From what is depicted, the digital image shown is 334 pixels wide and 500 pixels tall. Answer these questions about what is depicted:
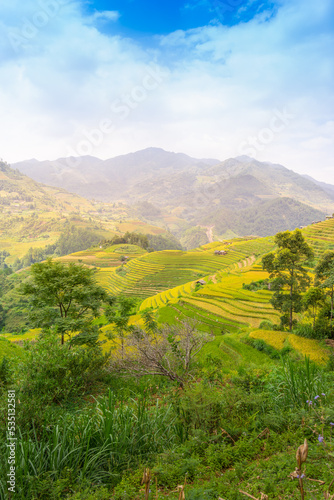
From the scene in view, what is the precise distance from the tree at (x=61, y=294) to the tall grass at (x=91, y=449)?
6.96m

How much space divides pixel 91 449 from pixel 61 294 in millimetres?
8875

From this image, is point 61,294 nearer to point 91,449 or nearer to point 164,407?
point 164,407

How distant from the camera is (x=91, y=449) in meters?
2.86

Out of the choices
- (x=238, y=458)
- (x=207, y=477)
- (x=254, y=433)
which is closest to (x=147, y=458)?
(x=207, y=477)

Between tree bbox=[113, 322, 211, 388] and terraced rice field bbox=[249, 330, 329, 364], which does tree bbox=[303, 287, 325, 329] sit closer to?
terraced rice field bbox=[249, 330, 329, 364]

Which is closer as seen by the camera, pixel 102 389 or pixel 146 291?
pixel 102 389

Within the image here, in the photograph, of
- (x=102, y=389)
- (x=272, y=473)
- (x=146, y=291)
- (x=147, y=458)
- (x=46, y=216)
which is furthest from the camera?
(x=46, y=216)

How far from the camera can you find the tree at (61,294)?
10.3 metres

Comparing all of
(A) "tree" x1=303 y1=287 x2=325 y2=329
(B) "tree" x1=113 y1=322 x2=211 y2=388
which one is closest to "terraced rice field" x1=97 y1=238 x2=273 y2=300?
(A) "tree" x1=303 y1=287 x2=325 y2=329

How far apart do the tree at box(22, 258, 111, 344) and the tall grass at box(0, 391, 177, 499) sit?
22.8 ft

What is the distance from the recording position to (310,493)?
6.29ft

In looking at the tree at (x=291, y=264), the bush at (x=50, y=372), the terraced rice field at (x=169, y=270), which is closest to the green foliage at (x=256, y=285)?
the tree at (x=291, y=264)

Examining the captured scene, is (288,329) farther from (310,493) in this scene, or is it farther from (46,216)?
(46,216)

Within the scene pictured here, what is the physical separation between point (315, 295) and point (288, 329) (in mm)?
4562
